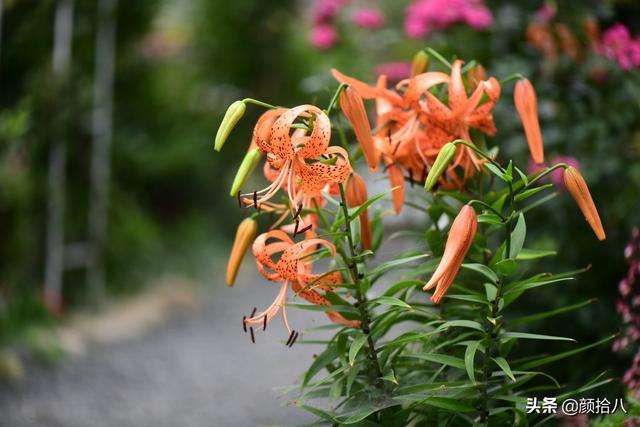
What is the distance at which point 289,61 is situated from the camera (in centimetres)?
545

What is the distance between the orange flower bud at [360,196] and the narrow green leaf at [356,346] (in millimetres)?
140

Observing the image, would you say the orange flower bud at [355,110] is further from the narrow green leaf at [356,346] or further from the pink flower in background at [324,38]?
the pink flower in background at [324,38]

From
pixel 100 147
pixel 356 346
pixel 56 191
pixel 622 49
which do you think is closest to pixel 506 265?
pixel 356 346

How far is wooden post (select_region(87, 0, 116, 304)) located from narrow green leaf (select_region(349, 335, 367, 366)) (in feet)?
10.2

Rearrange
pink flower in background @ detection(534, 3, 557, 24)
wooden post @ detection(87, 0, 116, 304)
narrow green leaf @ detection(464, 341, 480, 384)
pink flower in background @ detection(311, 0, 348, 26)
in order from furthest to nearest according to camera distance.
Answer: wooden post @ detection(87, 0, 116, 304)
pink flower in background @ detection(311, 0, 348, 26)
pink flower in background @ detection(534, 3, 557, 24)
narrow green leaf @ detection(464, 341, 480, 384)

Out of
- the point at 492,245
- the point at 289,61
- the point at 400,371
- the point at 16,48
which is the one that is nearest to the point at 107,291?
the point at 16,48

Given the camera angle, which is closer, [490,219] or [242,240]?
[490,219]

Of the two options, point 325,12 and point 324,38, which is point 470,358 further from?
point 325,12

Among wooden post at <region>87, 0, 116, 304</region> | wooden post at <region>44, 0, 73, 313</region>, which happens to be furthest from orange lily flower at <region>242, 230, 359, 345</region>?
wooden post at <region>87, 0, 116, 304</region>

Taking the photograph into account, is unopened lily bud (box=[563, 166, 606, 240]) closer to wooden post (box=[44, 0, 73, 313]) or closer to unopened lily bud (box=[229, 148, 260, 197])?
unopened lily bud (box=[229, 148, 260, 197])

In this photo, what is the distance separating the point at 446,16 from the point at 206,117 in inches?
109

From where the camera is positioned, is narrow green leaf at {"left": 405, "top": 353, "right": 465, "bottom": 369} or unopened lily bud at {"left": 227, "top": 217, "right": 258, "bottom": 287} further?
unopened lily bud at {"left": 227, "top": 217, "right": 258, "bottom": 287}

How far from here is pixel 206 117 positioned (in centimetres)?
504

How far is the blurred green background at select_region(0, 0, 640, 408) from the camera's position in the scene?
6.31 ft
